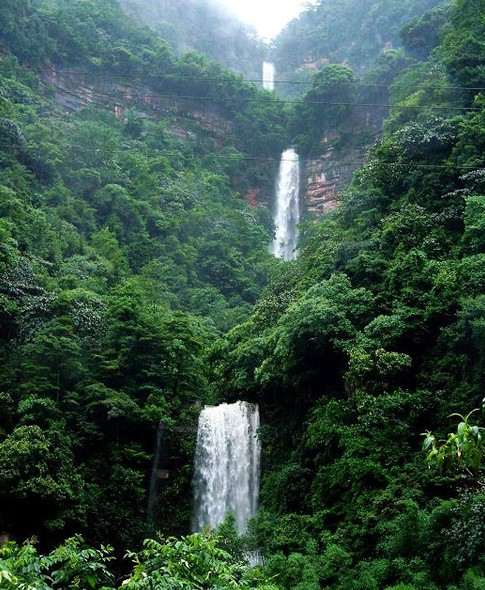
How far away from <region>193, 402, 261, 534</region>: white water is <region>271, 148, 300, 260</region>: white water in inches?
828

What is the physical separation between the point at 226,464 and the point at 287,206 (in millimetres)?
26207

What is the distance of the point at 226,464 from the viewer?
1742 centimetres

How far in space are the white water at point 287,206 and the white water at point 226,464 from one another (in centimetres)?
2102

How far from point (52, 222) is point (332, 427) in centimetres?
1716

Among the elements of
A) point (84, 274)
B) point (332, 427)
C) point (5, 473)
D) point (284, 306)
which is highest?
point (84, 274)

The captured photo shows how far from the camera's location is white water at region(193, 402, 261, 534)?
1673 centimetres

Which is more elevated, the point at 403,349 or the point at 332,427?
the point at 403,349

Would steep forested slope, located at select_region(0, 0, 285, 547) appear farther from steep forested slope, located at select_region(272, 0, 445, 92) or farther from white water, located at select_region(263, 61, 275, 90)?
white water, located at select_region(263, 61, 275, 90)


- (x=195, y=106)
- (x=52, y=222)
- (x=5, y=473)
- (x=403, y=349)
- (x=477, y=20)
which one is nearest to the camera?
(x=5, y=473)

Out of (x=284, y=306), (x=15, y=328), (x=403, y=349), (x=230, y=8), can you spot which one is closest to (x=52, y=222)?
(x=15, y=328)

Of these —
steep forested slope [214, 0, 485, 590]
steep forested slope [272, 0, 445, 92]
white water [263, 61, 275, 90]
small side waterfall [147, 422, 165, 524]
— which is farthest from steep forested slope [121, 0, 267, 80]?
small side waterfall [147, 422, 165, 524]

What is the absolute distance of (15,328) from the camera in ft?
56.2

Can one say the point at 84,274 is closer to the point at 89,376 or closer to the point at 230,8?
the point at 89,376

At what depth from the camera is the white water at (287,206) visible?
38559 millimetres
